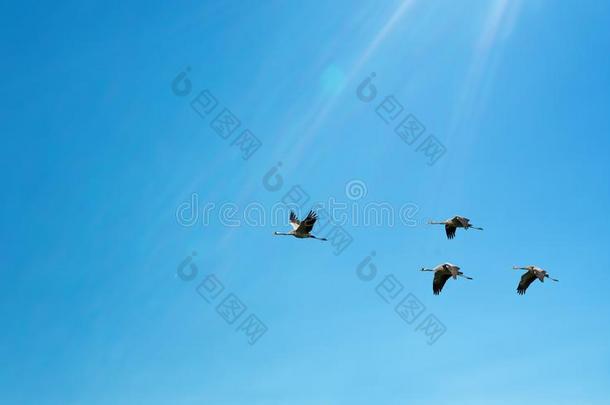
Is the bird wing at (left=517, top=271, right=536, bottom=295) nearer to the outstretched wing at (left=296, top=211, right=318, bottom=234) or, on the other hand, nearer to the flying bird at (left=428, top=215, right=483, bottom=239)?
the flying bird at (left=428, top=215, right=483, bottom=239)

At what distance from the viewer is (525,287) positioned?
4103cm

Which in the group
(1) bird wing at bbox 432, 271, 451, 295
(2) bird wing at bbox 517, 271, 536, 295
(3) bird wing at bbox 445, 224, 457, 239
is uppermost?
(3) bird wing at bbox 445, 224, 457, 239

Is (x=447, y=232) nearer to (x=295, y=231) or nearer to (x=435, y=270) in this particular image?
(x=435, y=270)

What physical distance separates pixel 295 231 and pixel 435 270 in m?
9.30

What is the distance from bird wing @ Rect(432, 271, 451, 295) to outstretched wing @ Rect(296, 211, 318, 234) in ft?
27.1

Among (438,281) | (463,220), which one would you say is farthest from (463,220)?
(438,281)

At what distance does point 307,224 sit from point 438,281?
8884mm

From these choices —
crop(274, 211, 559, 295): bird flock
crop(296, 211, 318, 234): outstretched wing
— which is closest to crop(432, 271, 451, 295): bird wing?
crop(274, 211, 559, 295): bird flock

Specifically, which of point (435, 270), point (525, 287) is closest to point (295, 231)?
point (435, 270)

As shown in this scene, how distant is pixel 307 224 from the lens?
39906mm

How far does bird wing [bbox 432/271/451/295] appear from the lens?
130 ft

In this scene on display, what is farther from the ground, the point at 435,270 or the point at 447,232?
the point at 447,232

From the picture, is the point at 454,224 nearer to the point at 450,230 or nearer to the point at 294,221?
the point at 450,230

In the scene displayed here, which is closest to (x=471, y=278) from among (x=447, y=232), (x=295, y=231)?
(x=447, y=232)
